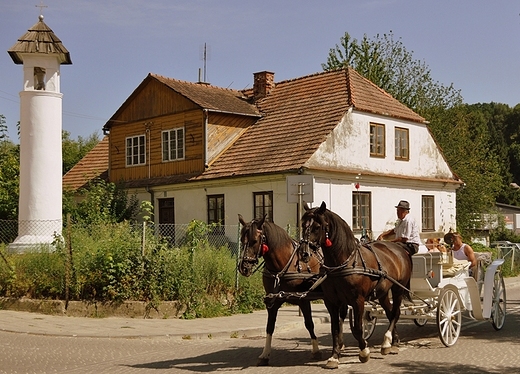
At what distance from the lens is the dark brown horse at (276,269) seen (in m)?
9.60

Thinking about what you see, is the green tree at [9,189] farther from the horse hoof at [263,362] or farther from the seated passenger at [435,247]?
the horse hoof at [263,362]

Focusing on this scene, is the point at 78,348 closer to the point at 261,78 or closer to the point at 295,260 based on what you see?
the point at 295,260

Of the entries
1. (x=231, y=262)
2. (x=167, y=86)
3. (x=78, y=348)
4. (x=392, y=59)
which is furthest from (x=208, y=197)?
(x=392, y=59)

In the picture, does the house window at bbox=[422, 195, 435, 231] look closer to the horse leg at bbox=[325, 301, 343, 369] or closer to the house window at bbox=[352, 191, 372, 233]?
the house window at bbox=[352, 191, 372, 233]

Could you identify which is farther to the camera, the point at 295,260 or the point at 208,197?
the point at 208,197

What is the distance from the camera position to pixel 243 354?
11.0 m

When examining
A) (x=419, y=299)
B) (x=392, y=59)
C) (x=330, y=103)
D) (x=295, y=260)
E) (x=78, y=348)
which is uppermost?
(x=392, y=59)

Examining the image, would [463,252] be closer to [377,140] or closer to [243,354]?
[243,354]

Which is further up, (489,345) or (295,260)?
(295,260)

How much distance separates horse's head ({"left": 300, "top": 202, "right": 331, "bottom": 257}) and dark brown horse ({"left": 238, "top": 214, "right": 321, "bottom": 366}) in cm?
59

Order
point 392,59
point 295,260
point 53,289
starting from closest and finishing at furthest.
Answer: point 295,260 < point 53,289 < point 392,59

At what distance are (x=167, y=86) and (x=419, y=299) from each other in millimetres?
19516

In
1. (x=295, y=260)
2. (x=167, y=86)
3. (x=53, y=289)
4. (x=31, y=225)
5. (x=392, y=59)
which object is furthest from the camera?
(x=392, y=59)

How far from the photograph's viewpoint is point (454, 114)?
139 feet
